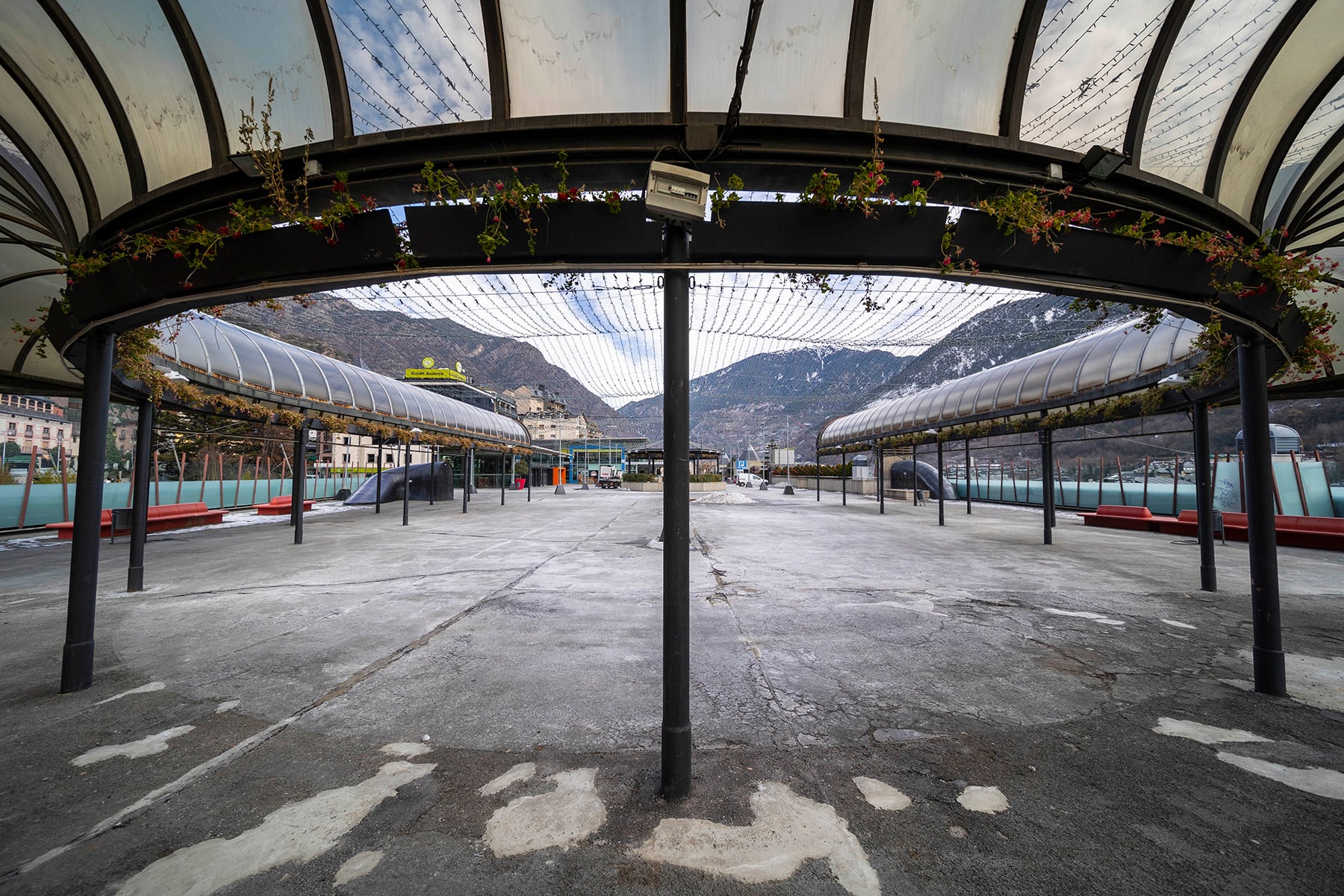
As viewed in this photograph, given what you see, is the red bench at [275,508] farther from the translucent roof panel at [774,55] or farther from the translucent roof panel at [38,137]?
the translucent roof panel at [774,55]

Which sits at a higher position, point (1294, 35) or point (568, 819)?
point (1294, 35)

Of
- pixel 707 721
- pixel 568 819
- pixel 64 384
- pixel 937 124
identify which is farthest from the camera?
pixel 64 384

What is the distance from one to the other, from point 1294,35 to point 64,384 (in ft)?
65.9

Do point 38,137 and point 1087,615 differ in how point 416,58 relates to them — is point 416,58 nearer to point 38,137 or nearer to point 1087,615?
point 38,137

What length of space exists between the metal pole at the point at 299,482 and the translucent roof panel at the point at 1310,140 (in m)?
16.3

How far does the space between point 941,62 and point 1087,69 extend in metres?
1.02

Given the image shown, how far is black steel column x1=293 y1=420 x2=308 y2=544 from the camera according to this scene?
39.2ft

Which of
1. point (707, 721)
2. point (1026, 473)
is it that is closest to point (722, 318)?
point (707, 721)

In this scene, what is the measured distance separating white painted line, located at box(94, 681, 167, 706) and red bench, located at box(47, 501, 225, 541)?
12.8 meters

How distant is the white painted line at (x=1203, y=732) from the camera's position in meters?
3.16

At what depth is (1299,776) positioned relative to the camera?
276cm

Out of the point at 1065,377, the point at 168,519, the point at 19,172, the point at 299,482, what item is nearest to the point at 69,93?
the point at 19,172

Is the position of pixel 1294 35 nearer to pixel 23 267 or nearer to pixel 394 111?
pixel 394 111

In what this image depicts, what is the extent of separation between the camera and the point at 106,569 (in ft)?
28.8
